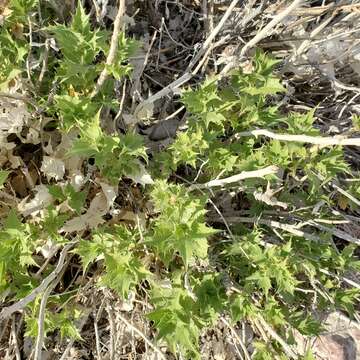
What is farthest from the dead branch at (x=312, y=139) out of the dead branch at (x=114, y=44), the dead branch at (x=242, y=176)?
the dead branch at (x=114, y=44)

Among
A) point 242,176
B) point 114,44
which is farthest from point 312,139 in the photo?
point 114,44

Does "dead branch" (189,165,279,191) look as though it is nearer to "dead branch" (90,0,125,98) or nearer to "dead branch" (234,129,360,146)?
"dead branch" (234,129,360,146)

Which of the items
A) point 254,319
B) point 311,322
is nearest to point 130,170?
point 254,319

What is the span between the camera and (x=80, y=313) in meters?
1.74

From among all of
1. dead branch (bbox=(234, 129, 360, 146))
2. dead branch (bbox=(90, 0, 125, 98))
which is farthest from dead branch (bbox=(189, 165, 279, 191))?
dead branch (bbox=(90, 0, 125, 98))

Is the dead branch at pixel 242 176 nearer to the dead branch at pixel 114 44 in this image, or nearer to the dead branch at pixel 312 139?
the dead branch at pixel 312 139

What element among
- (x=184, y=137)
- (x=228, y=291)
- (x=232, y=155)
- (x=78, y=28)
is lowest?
(x=228, y=291)

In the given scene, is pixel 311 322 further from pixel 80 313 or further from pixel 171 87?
pixel 171 87

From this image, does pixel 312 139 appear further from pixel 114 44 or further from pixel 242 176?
pixel 114 44

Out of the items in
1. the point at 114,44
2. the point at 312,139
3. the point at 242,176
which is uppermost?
the point at 114,44

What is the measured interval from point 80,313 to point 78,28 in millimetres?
923

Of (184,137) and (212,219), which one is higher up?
(184,137)

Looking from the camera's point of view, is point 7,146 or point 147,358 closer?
point 7,146

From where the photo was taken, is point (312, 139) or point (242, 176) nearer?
point (312, 139)
